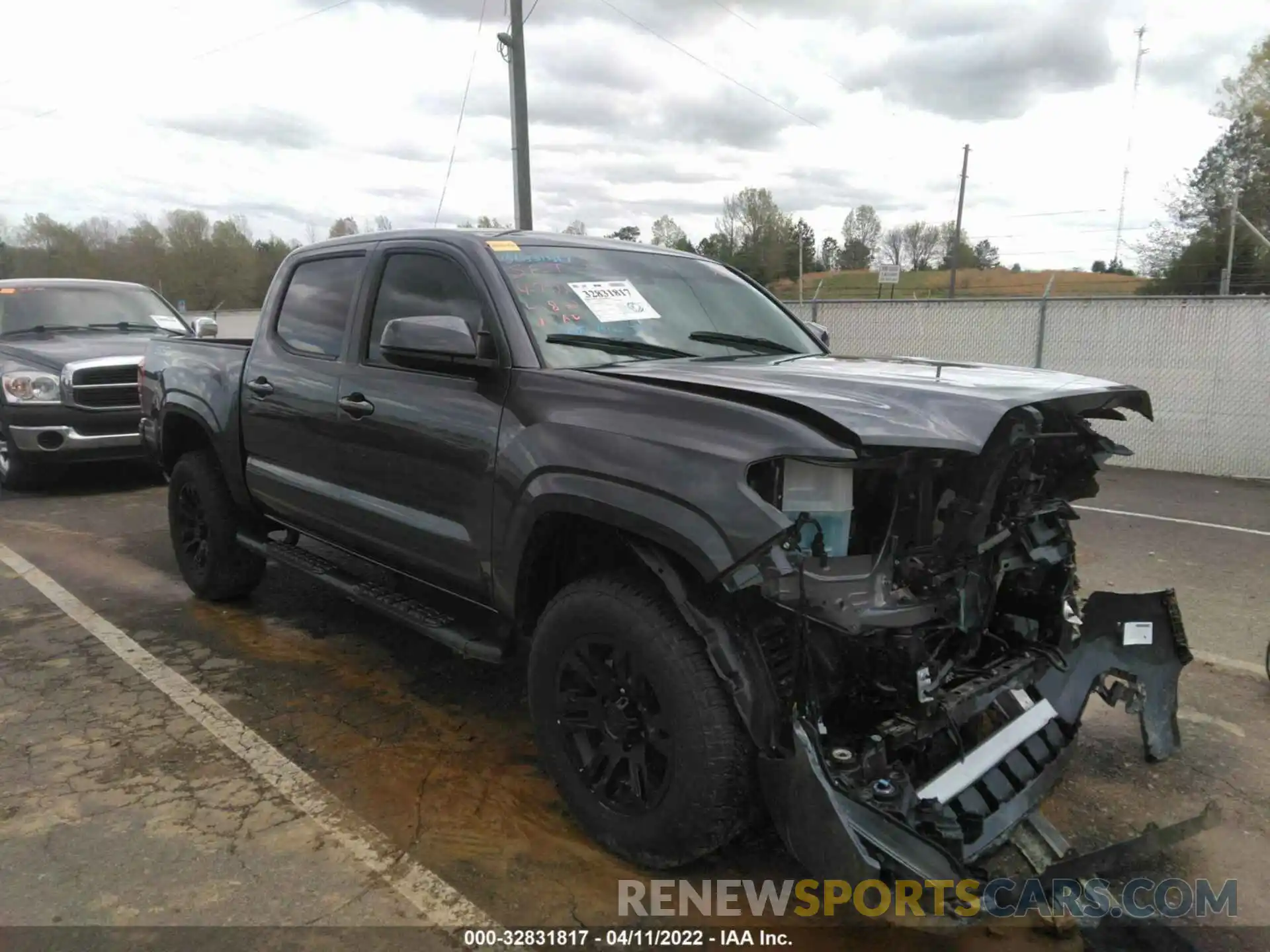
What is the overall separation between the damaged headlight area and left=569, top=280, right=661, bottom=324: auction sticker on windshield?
1283mm

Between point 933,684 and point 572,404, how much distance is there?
1.38 metres

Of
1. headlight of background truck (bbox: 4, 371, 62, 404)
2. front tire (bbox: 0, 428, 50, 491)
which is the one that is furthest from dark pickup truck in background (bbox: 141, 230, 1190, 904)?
front tire (bbox: 0, 428, 50, 491)

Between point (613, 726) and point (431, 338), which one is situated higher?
point (431, 338)

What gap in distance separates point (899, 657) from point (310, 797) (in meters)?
2.12

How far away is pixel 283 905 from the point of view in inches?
103

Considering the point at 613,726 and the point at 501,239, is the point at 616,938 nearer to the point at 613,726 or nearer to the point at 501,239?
the point at 613,726

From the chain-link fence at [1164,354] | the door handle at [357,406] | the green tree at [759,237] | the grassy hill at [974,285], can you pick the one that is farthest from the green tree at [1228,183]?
the door handle at [357,406]

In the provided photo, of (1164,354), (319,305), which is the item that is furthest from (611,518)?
(1164,354)

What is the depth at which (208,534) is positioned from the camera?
16.7 feet

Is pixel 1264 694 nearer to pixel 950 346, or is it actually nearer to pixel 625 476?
pixel 625 476

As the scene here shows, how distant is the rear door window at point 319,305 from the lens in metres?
4.08

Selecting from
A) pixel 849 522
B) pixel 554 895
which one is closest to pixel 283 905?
pixel 554 895

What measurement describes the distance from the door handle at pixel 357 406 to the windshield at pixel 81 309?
271 inches

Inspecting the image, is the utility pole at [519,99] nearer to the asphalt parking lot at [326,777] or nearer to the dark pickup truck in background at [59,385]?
the dark pickup truck in background at [59,385]
